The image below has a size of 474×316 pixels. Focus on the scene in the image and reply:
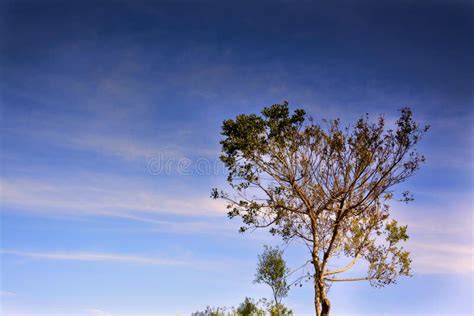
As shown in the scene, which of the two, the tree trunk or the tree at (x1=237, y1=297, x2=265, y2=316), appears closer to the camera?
the tree trunk

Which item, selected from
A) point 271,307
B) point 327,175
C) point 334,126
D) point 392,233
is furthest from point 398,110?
point 271,307

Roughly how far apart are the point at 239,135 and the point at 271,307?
2435 centimetres

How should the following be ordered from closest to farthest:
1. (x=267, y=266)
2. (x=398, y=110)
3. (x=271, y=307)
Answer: (x=398, y=110), (x=271, y=307), (x=267, y=266)

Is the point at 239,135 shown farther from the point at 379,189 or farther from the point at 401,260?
the point at 401,260

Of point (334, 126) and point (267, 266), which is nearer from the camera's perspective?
point (334, 126)

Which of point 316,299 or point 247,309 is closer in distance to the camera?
point 316,299

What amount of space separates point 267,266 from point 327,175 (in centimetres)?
2347

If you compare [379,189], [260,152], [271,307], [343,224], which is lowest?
[271,307]

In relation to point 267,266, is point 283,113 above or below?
above

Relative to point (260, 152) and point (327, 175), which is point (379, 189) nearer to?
point (327, 175)

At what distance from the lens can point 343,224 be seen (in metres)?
29.4

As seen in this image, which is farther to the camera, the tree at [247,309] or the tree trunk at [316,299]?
the tree at [247,309]

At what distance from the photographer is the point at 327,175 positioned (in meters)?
29.1

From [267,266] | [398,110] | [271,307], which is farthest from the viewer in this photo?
[267,266]
